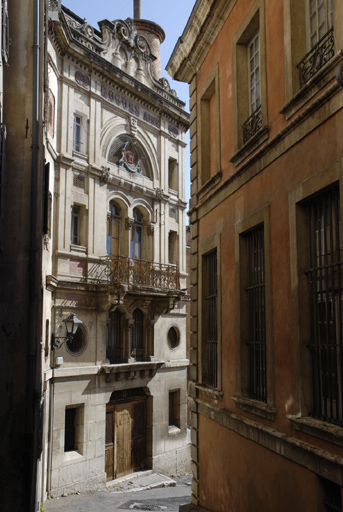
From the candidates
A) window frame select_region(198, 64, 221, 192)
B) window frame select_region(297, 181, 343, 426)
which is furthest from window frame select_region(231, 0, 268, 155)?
window frame select_region(297, 181, 343, 426)

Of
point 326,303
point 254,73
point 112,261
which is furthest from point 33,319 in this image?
point 112,261

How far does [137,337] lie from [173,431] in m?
4.26

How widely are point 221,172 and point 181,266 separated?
13.6 metres

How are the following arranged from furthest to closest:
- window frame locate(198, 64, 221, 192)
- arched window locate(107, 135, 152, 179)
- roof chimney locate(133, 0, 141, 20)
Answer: roof chimney locate(133, 0, 141, 20) < arched window locate(107, 135, 152, 179) < window frame locate(198, 64, 221, 192)

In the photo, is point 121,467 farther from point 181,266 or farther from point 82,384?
point 181,266

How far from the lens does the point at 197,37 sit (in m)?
11.0

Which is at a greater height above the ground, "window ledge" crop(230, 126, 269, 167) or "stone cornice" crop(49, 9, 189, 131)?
"stone cornice" crop(49, 9, 189, 131)

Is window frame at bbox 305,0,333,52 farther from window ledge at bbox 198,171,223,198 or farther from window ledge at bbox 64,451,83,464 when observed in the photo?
window ledge at bbox 64,451,83,464

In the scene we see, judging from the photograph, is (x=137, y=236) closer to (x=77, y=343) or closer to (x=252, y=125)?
(x=77, y=343)

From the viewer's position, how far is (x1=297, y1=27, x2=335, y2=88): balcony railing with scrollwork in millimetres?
6441

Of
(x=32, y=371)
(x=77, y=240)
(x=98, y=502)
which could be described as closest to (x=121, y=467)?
(x=98, y=502)

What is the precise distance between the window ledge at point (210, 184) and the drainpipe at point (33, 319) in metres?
3.32

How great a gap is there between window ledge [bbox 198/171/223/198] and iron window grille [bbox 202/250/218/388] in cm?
130

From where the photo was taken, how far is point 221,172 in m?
9.98
